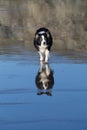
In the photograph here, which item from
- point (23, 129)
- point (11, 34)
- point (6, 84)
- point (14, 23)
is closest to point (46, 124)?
point (23, 129)

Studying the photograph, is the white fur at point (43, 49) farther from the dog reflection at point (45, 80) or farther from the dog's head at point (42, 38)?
the dog reflection at point (45, 80)

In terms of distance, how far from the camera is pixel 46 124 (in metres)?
11.4

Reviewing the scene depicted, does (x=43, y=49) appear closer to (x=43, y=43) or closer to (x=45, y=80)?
(x=43, y=43)

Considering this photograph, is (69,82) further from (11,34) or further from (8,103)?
(11,34)

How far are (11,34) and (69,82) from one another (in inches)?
549

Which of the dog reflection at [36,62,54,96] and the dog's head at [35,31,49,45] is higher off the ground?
the dog's head at [35,31,49,45]

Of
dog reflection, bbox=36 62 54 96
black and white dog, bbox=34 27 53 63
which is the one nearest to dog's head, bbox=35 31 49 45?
black and white dog, bbox=34 27 53 63

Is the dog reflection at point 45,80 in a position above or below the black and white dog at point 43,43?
below

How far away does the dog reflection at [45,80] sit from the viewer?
1462cm

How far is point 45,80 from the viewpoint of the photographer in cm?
1585

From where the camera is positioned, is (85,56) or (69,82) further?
(85,56)

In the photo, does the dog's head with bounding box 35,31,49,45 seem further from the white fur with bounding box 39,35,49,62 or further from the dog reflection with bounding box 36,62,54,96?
the dog reflection with bounding box 36,62,54,96

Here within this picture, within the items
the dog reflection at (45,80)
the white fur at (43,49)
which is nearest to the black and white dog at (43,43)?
the white fur at (43,49)

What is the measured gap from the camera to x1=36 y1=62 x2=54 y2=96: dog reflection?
14618 mm
